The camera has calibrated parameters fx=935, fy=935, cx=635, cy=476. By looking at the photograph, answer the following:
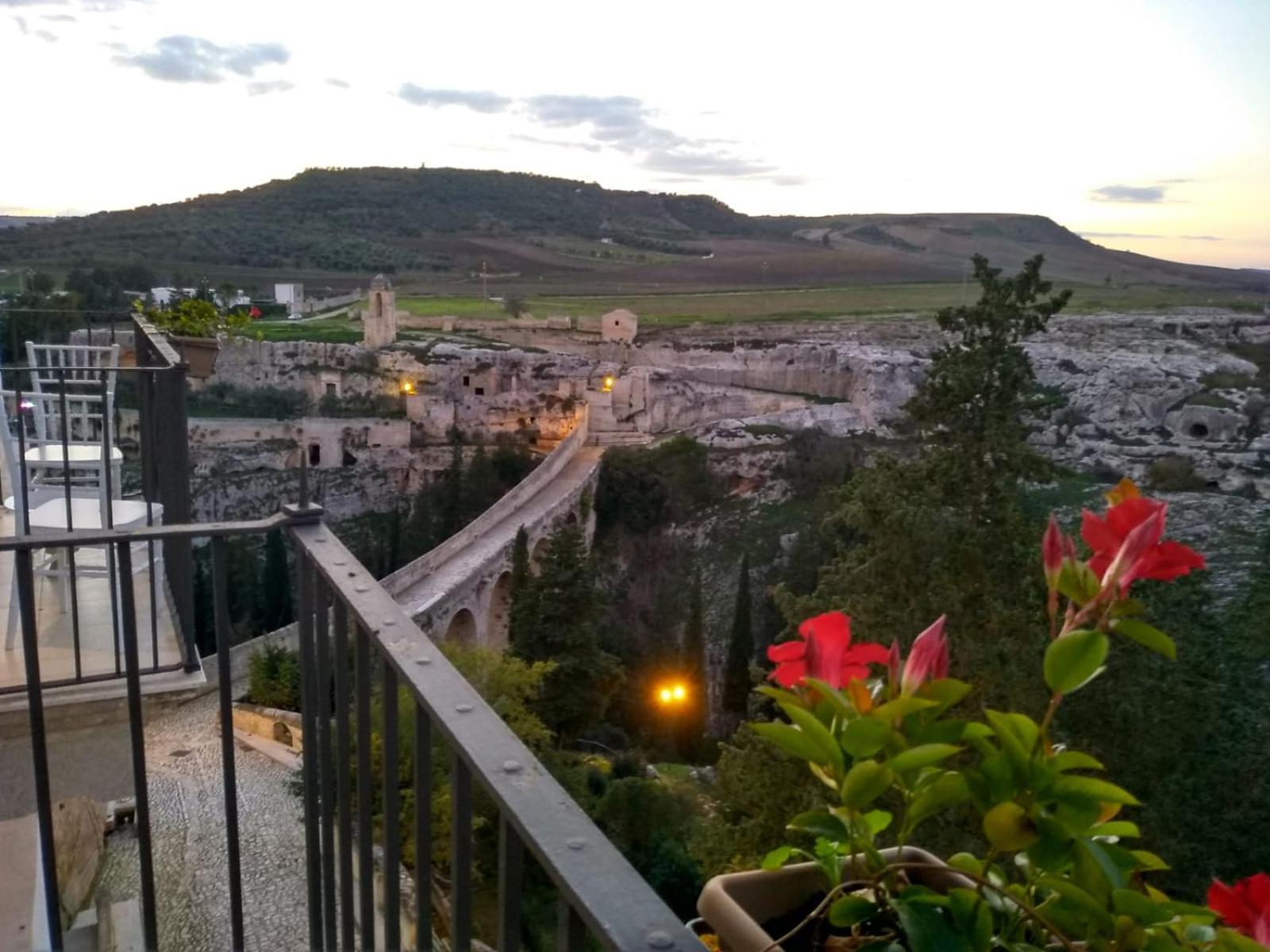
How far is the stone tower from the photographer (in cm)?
3152

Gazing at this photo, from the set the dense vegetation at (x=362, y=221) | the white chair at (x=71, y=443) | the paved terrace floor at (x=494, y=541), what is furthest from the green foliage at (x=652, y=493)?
the white chair at (x=71, y=443)

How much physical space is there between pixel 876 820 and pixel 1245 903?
277 millimetres

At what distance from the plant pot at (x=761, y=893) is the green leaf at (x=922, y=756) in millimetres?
222

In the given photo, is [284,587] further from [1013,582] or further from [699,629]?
[1013,582]

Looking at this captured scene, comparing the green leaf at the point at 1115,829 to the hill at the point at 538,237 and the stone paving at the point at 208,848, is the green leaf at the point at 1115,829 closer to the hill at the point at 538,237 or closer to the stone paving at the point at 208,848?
the stone paving at the point at 208,848

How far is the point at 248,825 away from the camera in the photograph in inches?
246

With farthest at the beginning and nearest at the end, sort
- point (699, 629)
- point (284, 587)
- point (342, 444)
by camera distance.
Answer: point (342, 444), point (699, 629), point (284, 587)

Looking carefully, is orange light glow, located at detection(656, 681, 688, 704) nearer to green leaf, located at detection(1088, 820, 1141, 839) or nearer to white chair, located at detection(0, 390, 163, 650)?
white chair, located at detection(0, 390, 163, 650)

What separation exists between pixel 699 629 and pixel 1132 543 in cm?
1714

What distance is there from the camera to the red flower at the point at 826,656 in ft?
2.49

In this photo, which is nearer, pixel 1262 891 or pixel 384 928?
pixel 1262 891

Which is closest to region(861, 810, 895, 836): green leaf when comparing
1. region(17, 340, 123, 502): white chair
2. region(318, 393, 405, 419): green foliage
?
region(17, 340, 123, 502): white chair

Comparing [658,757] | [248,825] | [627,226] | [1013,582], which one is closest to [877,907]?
[248,825]

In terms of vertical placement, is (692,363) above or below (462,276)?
below
